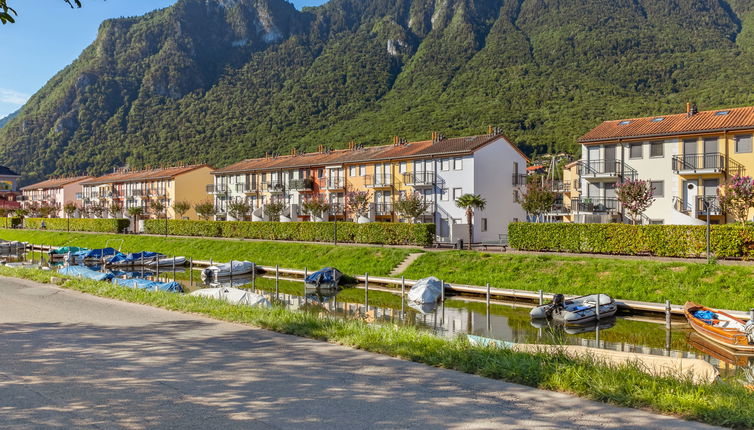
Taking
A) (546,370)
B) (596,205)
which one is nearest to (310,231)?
(596,205)

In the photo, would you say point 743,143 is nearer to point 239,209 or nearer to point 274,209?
point 274,209

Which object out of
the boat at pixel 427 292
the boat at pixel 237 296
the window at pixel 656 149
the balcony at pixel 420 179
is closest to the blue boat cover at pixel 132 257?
the balcony at pixel 420 179

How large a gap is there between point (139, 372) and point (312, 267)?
111ft

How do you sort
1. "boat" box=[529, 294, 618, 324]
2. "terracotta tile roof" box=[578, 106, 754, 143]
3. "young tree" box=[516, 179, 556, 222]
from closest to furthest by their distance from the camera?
"boat" box=[529, 294, 618, 324] → "terracotta tile roof" box=[578, 106, 754, 143] → "young tree" box=[516, 179, 556, 222]

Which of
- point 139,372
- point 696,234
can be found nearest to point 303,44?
point 696,234

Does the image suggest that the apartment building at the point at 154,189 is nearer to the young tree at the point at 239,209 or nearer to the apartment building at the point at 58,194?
the apartment building at the point at 58,194

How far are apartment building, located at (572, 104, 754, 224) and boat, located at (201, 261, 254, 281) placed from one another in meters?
27.2

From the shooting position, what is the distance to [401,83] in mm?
154500

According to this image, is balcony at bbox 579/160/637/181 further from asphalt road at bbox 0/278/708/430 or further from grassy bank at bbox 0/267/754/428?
asphalt road at bbox 0/278/708/430

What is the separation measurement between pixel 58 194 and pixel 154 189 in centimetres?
3637

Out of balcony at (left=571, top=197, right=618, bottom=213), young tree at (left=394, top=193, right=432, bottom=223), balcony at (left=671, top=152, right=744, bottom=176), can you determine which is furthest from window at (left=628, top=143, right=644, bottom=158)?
young tree at (left=394, top=193, right=432, bottom=223)

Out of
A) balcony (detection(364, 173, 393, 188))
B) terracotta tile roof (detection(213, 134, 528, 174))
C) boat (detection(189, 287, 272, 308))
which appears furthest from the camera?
balcony (detection(364, 173, 393, 188))

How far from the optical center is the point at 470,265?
1412 inches

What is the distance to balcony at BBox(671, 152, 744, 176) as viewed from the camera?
4025 centimetres
